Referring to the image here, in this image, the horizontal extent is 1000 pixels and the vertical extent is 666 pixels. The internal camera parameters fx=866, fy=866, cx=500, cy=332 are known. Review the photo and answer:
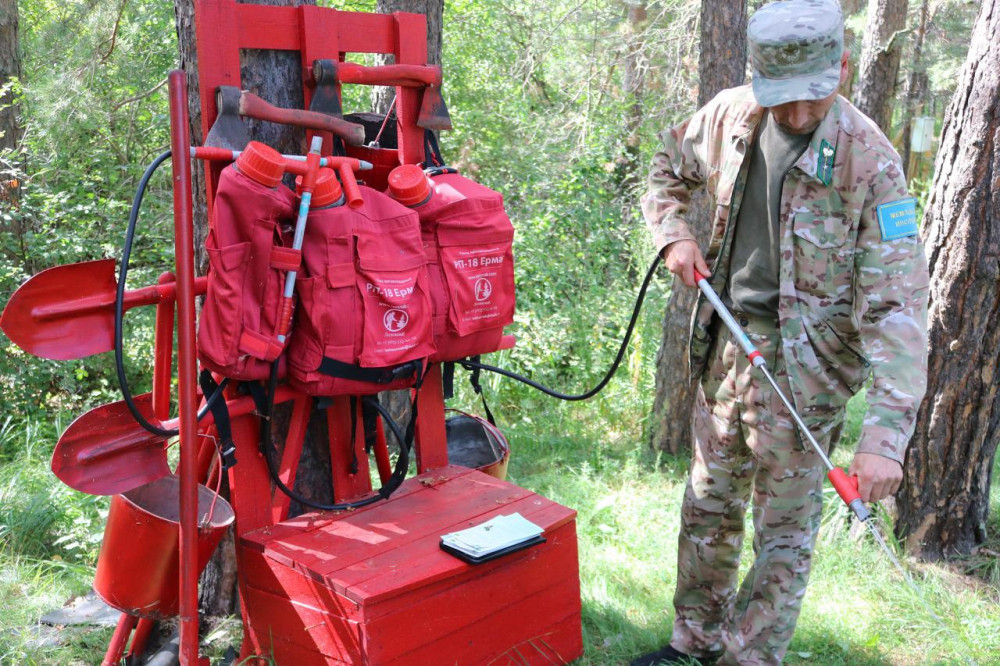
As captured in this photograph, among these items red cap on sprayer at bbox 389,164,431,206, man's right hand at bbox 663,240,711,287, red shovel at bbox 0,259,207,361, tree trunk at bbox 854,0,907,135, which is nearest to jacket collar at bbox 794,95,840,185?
man's right hand at bbox 663,240,711,287

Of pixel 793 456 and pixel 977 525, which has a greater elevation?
pixel 793 456

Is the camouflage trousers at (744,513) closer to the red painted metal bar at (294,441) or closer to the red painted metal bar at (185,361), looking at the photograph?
the red painted metal bar at (294,441)

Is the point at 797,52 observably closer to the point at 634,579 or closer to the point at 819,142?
the point at 819,142

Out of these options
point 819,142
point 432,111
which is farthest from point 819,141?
point 432,111

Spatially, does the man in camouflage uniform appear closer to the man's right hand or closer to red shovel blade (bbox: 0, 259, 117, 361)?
the man's right hand

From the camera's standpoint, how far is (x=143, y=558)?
2521 millimetres

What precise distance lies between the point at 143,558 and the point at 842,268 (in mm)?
2217

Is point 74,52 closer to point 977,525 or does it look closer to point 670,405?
point 670,405

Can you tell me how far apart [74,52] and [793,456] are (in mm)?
6830

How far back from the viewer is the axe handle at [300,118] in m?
2.58

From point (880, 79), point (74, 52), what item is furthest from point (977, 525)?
point (74, 52)

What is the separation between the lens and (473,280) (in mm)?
2910

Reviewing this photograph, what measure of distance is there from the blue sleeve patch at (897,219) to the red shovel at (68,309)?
2025 millimetres

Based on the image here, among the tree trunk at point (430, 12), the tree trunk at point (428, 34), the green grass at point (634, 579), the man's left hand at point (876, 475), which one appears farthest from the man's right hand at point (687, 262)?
the tree trunk at point (430, 12)
